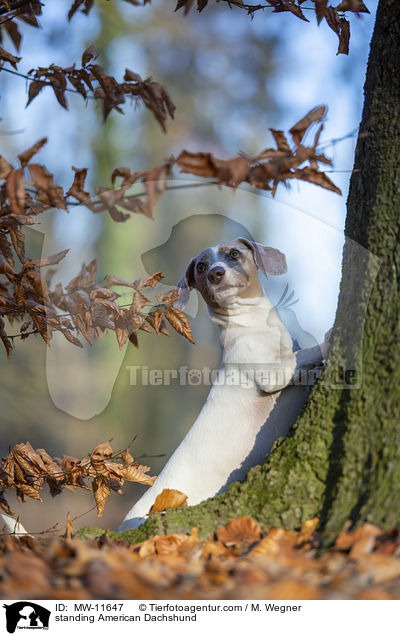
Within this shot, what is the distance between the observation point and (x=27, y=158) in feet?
5.40

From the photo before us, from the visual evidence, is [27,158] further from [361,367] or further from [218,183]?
[361,367]

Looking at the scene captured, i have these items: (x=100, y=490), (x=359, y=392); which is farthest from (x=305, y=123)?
(x=100, y=490)

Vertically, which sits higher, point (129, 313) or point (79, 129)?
point (79, 129)

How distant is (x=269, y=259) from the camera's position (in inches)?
109

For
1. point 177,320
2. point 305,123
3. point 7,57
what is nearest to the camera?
point 305,123

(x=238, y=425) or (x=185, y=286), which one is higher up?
(x=185, y=286)

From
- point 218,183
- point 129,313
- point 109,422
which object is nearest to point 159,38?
point 109,422

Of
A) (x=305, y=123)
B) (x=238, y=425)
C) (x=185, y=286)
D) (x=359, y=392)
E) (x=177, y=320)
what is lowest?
(x=238, y=425)

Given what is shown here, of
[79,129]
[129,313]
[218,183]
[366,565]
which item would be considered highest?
[79,129]

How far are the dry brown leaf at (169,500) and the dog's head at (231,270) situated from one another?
968mm

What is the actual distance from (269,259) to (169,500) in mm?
1306

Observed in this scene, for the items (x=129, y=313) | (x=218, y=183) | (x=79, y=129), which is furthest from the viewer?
(x=79, y=129)

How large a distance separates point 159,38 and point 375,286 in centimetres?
785

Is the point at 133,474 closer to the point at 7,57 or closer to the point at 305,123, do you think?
the point at 305,123
